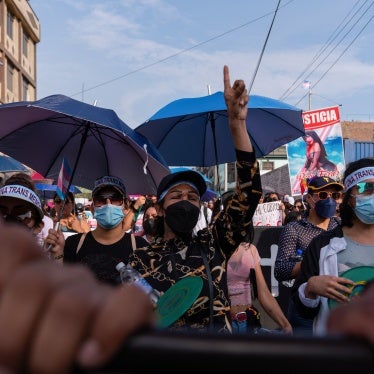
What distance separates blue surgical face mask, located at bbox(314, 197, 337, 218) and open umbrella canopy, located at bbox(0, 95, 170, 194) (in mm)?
1312

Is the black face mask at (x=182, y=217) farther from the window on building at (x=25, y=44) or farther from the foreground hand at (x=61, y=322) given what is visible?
the window on building at (x=25, y=44)

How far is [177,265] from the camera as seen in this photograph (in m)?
2.43

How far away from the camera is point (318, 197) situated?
4.51 m

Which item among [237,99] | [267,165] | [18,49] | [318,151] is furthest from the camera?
[267,165]

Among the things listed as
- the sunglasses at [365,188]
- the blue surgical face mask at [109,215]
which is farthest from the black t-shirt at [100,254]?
the sunglasses at [365,188]

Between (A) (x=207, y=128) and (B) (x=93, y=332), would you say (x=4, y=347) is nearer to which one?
(B) (x=93, y=332)

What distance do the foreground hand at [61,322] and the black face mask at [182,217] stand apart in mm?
2084

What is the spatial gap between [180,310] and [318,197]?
300 centimetres

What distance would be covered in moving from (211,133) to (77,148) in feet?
4.98

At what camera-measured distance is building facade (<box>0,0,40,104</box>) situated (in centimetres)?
2930

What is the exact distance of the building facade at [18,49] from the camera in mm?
29297

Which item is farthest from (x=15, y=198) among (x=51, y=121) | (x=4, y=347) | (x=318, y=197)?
(x=4, y=347)

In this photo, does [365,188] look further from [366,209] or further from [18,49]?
[18,49]

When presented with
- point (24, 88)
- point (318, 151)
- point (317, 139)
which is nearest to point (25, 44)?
point (24, 88)
